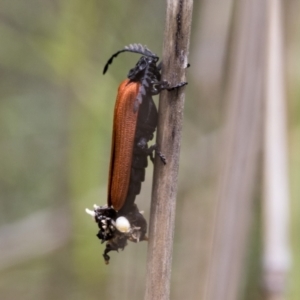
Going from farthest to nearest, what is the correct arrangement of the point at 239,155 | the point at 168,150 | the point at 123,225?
the point at 123,225 → the point at 239,155 → the point at 168,150

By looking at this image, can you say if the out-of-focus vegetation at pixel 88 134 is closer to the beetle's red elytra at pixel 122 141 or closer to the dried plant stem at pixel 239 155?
the dried plant stem at pixel 239 155

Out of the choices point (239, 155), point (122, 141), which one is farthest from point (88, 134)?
point (239, 155)

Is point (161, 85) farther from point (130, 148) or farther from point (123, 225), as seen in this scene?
point (123, 225)

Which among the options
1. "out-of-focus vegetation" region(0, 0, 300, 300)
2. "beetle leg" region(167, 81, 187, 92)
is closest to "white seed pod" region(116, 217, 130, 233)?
"out-of-focus vegetation" region(0, 0, 300, 300)

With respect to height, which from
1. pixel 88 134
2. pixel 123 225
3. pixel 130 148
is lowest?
pixel 123 225

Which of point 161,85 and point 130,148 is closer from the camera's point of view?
point 161,85

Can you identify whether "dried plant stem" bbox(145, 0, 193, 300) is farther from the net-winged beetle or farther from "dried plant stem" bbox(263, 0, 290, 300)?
"dried plant stem" bbox(263, 0, 290, 300)
